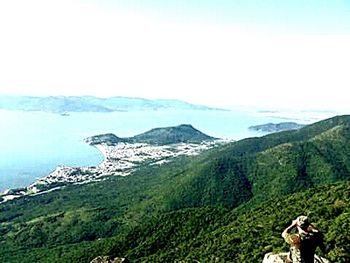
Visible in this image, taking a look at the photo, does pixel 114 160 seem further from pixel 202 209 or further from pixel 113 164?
pixel 202 209

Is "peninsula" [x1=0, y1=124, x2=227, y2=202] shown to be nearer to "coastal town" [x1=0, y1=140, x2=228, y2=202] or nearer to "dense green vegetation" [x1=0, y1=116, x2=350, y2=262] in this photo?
"coastal town" [x1=0, y1=140, x2=228, y2=202]

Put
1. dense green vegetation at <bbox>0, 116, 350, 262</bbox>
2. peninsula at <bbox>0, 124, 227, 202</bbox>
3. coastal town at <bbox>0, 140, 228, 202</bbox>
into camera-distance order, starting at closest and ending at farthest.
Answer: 1. dense green vegetation at <bbox>0, 116, 350, 262</bbox>
2. coastal town at <bbox>0, 140, 228, 202</bbox>
3. peninsula at <bbox>0, 124, 227, 202</bbox>

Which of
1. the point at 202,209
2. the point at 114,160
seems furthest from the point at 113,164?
the point at 202,209

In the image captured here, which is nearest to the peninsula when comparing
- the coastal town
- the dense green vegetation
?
the coastal town

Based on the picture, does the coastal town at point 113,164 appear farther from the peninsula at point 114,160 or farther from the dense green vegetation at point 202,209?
the dense green vegetation at point 202,209

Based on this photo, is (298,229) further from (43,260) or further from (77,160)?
(77,160)

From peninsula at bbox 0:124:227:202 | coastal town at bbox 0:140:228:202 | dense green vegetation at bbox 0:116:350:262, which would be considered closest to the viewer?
dense green vegetation at bbox 0:116:350:262
